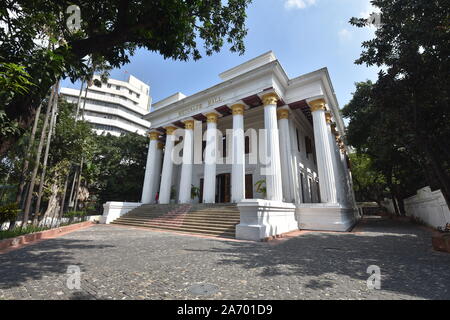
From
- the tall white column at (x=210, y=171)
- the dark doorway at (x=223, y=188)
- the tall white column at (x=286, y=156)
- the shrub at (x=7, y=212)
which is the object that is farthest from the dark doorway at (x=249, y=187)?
the shrub at (x=7, y=212)

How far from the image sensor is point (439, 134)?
20.6ft

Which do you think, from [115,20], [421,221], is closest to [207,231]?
[115,20]

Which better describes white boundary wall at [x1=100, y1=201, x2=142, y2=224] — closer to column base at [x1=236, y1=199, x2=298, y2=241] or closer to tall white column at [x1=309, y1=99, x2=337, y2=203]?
column base at [x1=236, y1=199, x2=298, y2=241]

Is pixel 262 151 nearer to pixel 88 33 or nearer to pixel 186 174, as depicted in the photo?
pixel 186 174

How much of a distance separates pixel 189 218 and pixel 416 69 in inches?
438

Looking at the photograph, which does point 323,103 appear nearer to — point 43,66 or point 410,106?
point 410,106

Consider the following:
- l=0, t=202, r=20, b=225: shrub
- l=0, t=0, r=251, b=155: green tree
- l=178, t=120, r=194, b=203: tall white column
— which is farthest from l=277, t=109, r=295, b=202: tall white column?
l=0, t=202, r=20, b=225: shrub

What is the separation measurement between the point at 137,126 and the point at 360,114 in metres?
53.7

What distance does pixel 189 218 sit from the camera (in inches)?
458

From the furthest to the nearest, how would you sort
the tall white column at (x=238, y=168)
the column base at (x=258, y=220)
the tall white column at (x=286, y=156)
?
the tall white column at (x=286, y=156) < the tall white column at (x=238, y=168) < the column base at (x=258, y=220)

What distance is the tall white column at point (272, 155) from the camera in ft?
37.7

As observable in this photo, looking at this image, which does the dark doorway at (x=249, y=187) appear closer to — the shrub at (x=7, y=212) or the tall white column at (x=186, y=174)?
the tall white column at (x=186, y=174)

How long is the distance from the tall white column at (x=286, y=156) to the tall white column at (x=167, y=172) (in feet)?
29.5

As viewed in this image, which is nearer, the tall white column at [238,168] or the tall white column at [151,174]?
the tall white column at [238,168]
